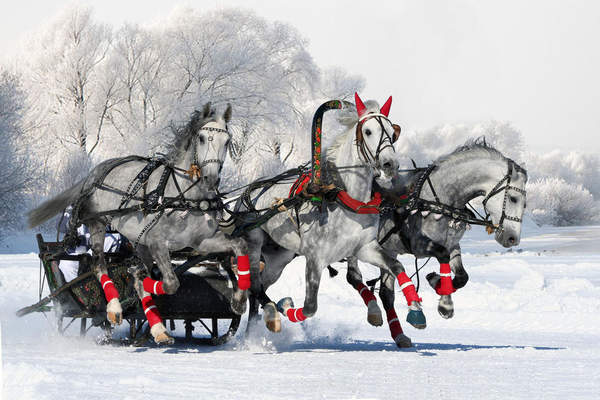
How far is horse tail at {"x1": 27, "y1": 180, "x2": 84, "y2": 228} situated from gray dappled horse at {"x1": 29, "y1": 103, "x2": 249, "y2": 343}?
2.39 ft

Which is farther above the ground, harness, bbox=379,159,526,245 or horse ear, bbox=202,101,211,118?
horse ear, bbox=202,101,211,118

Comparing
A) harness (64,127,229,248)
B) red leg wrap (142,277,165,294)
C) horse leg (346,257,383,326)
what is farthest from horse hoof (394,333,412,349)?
red leg wrap (142,277,165,294)

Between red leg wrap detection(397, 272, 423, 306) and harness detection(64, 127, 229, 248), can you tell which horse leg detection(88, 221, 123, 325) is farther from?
red leg wrap detection(397, 272, 423, 306)

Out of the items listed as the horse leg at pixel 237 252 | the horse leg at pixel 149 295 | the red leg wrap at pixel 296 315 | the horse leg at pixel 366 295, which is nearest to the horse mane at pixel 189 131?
the horse leg at pixel 237 252

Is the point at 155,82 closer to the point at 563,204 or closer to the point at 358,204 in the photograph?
the point at 358,204

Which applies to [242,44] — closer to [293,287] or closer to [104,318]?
[293,287]

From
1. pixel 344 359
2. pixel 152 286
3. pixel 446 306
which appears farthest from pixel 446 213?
pixel 152 286

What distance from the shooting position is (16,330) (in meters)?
9.72

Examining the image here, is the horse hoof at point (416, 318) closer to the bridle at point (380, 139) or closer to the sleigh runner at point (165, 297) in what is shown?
the bridle at point (380, 139)

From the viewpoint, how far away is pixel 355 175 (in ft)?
25.2

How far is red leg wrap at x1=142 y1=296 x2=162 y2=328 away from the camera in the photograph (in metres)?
7.87

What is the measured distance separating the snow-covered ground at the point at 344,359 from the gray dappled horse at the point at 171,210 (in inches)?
26.7

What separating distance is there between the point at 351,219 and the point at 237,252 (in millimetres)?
1137

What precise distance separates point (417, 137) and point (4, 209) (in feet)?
182
